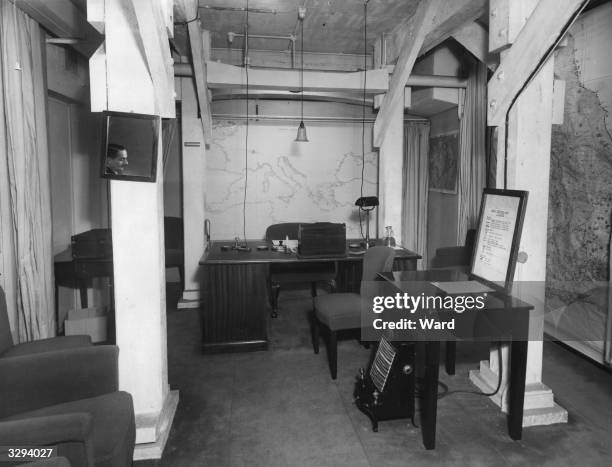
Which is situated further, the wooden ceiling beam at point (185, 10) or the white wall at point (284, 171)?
the white wall at point (284, 171)

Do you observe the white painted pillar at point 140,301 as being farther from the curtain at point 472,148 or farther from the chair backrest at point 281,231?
the curtain at point 472,148

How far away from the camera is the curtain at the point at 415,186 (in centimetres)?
779

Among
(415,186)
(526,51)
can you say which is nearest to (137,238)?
(526,51)

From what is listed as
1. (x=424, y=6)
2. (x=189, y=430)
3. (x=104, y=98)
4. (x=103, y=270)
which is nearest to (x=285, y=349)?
(x=189, y=430)

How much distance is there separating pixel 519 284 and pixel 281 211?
4.36 meters

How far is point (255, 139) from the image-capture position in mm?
6930

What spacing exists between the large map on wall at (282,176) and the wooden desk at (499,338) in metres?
4.23

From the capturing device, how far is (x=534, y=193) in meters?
3.19

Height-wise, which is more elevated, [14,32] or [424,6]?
[424,6]

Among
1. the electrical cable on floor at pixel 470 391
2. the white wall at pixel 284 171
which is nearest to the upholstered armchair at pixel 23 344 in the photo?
the electrical cable on floor at pixel 470 391

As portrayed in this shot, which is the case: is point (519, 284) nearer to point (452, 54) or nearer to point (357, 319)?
point (357, 319)

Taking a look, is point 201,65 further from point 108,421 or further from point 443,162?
point 443,162

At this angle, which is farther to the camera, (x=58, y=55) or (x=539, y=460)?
(x=58, y=55)

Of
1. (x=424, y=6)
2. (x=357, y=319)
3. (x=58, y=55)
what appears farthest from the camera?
(x=58, y=55)
